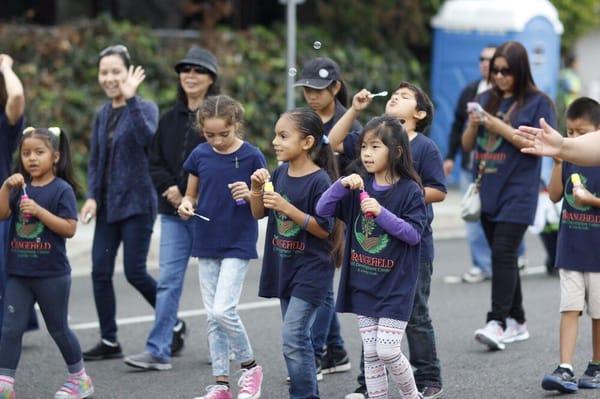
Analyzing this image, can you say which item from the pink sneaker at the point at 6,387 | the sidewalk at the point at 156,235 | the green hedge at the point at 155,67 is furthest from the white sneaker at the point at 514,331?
the green hedge at the point at 155,67

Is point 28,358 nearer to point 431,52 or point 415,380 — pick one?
point 415,380

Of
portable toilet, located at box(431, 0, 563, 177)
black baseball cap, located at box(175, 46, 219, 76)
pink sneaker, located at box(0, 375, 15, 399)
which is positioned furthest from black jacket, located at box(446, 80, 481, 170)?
portable toilet, located at box(431, 0, 563, 177)

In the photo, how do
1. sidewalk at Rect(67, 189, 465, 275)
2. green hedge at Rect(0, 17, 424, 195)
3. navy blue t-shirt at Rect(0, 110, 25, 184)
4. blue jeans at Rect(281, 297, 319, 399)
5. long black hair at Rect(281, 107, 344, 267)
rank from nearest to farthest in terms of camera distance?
blue jeans at Rect(281, 297, 319, 399)
long black hair at Rect(281, 107, 344, 267)
navy blue t-shirt at Rect(0, 110, 25, 184)
sidewalk at Rect(67, 189, 465, 275)
green hedge at Rect(0, 17, 424, 195)

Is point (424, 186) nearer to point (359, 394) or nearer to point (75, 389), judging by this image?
point (359, 394)

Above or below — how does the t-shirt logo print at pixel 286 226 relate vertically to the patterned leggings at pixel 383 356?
above

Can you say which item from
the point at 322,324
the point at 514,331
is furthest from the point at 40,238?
the point at 514,331

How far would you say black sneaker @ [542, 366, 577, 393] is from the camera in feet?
22.5

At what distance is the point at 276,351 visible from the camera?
27.1ft

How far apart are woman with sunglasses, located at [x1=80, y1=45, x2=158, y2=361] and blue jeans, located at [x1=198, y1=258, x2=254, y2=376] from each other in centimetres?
130

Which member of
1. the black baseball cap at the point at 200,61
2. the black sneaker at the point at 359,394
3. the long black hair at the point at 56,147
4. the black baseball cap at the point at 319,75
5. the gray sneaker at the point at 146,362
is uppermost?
the black baseball cap at the point at 200,61

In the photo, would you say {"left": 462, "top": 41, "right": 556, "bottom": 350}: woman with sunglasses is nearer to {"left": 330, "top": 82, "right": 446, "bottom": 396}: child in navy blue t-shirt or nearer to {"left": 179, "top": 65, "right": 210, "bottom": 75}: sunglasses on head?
{"left": 330, "top": 82, "right": 446, "bottom": 396}: child in navy blue t-shirt

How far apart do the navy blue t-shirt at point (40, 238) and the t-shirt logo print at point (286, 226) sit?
1.15 meters

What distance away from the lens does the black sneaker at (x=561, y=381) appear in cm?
686

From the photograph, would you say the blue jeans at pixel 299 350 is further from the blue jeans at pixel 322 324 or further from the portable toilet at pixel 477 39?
the portable toilet at pixel 477 39
